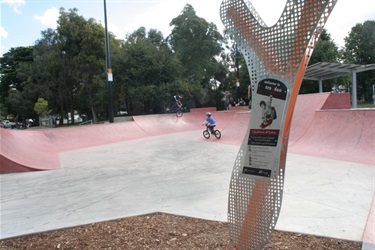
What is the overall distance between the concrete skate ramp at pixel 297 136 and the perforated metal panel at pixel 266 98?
579 cm

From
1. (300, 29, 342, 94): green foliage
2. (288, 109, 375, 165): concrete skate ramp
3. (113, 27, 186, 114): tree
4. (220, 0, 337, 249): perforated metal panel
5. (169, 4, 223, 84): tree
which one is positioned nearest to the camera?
(220, 0, 337, 249): perforated metal panel

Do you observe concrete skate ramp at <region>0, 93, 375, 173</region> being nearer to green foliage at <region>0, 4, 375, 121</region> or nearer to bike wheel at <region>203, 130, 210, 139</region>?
bike wheel at <region>203, 130, 210, 139</region>

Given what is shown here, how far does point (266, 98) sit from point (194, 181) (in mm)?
3787

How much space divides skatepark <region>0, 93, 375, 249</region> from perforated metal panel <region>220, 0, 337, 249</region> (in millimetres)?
1232

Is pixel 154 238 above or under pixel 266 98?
under

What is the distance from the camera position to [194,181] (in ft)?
17.6

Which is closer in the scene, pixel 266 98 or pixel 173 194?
pixel 266 98

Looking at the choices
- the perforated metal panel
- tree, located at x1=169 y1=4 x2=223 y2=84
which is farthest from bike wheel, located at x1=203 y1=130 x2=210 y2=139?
tree, located at x1=169 y1=4 x2=223 y2=84

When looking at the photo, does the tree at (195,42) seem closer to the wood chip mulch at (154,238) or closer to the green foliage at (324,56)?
the green foliage at (324,56)

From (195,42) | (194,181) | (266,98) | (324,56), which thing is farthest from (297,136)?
(324,56)

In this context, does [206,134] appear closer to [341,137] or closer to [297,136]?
[297,136]

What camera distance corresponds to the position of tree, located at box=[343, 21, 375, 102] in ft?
113

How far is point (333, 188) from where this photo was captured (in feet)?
14.7

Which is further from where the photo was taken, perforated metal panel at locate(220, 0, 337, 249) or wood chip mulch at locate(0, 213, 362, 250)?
wood chip mulch at locate(0, 213, 362, 250)
